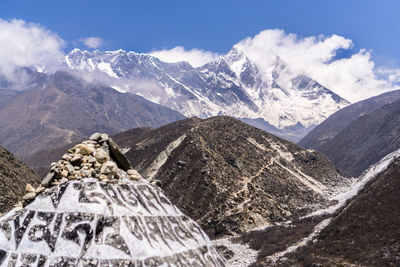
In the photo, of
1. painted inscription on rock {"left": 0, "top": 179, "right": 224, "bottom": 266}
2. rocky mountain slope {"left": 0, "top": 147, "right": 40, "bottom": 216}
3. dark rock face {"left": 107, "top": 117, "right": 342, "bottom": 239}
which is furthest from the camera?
dark rock face {"left": 107, "top": 117, "right": 342, "bottom": 239}

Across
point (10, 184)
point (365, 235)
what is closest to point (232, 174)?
point (365, 235)

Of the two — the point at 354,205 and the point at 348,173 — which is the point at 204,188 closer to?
the point at 354,205

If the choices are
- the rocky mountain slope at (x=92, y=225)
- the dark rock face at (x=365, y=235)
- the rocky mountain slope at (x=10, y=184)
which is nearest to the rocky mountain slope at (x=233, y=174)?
the dark rock face at (x=365, y=235)

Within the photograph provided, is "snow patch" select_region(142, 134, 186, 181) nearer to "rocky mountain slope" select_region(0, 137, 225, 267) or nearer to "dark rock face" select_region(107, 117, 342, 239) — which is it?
"dark rock face" select_region(107, 117, 342, 239)

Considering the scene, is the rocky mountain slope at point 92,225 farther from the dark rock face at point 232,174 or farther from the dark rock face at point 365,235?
the dark rock face at point 232,174

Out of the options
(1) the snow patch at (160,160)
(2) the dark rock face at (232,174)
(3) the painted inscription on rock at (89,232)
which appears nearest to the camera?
(3) the painted inscription on rock at (89,232)

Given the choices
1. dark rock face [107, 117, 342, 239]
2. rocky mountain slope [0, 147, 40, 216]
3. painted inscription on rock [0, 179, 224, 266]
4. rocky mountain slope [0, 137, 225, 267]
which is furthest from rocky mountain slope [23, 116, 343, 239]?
painted inscription on rock [0, 179, 224, 266]

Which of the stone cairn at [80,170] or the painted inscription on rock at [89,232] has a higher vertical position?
the stone cairn at [80,170]
